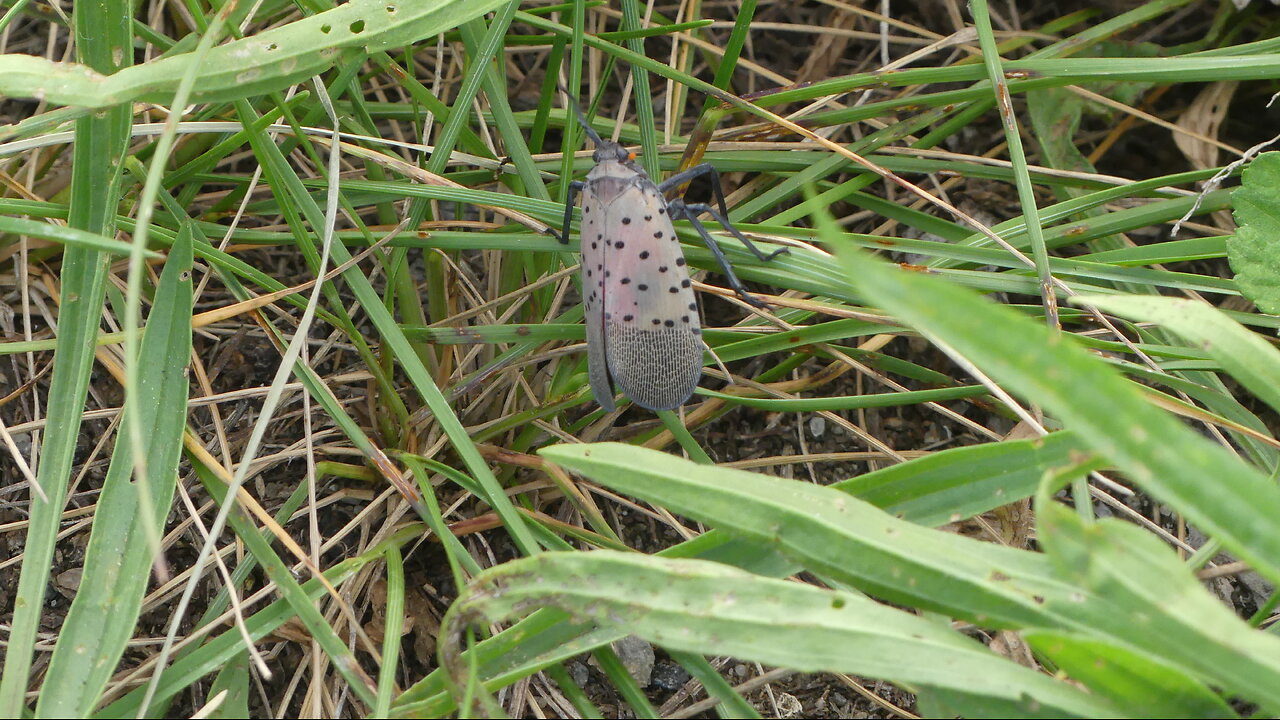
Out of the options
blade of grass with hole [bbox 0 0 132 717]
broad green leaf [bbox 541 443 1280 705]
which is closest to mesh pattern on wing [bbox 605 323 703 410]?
broad green leaf [bbox 541 443 1280 705]

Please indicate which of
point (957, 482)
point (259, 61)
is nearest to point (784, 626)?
point (957, 482)

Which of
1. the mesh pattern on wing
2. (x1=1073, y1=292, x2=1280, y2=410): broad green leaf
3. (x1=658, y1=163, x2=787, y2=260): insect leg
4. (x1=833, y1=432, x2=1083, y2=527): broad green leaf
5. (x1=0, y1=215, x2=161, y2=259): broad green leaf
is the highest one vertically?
(x1=0, y1=215, x2=161, y2=259): broad green leaf

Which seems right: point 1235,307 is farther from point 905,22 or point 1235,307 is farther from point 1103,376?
point 1103,376

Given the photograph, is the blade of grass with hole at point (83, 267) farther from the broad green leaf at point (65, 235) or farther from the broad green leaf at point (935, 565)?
the broad green leaf at point (935, 565)

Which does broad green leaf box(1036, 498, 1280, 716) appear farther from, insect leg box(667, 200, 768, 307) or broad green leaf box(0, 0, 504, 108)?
broad green leaf box(0, 0, 504, 108)

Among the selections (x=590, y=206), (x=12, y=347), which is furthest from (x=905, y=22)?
(x=12, y=347)

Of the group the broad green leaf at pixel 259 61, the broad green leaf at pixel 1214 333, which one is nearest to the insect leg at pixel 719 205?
the broad green leaf at pixel 259 61

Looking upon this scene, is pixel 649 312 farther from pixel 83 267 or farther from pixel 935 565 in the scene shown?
pixel 83 267
